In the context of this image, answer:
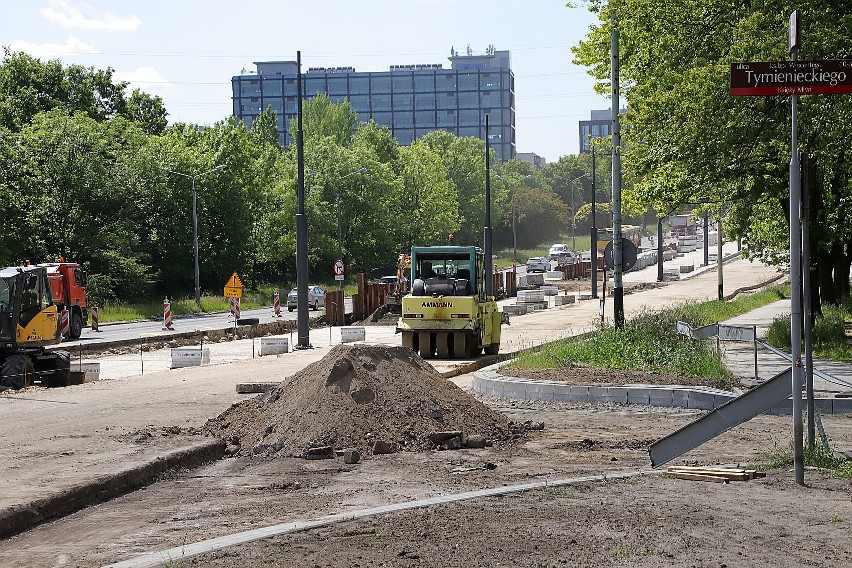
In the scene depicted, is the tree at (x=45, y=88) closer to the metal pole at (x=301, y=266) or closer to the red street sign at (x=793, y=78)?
the metal pole at (x=301, y=266)

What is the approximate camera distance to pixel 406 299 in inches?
1041

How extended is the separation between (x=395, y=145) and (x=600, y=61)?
67117mm

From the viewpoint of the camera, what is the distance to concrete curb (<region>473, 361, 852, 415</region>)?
50.8 feet

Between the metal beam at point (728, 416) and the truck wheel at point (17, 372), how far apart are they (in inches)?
659

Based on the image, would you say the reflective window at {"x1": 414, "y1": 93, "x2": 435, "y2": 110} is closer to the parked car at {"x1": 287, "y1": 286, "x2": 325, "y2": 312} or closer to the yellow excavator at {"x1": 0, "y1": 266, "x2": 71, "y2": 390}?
the parked car at {"x1": 287, "y1": 286, "x2": 325, "y2": 312}

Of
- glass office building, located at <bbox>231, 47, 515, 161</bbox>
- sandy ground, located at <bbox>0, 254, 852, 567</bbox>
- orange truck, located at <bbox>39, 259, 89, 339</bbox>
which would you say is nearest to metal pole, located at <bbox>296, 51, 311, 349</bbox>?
orange truck, located at <bbox>39, 259, 89, 339</bbox>

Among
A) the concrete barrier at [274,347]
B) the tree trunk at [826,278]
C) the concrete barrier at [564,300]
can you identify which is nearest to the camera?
the concrete barrier at [274,347]

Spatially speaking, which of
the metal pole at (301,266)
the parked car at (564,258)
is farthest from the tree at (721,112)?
the parked car at (564,258)

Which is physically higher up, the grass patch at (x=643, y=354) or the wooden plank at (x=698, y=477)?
the grass patch at (x=643, y=354)

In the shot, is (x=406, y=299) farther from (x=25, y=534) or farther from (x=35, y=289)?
(x=25, y=534)

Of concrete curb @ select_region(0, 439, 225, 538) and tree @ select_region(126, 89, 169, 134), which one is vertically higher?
tree @ select_region(126, 89, 169, 134)

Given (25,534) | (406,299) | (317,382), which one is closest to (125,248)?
(406,299)

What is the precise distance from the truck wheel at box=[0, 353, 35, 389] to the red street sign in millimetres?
18100

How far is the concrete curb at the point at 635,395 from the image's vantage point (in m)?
15.5
